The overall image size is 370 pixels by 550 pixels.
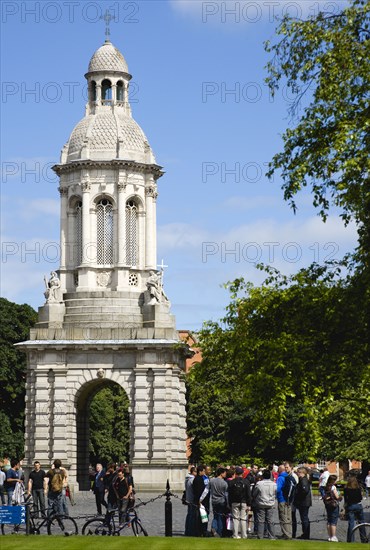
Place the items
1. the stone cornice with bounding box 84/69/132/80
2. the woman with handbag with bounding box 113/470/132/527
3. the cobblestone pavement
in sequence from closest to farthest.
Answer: the cobblestone pavement < the woman with handbag with bounding box 113/470/132/527 < the stone cornice with bounding box 84/69/132/80

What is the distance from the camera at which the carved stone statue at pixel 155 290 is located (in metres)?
65.9

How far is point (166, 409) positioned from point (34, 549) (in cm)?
3540

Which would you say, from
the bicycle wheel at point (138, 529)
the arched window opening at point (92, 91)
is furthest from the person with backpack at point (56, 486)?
the arched window opening at point (92, 91)

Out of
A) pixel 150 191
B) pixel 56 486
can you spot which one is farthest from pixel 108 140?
pixel 56 486

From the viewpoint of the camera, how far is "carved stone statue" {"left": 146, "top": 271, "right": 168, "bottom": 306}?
216 feet

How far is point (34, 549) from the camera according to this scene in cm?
2888

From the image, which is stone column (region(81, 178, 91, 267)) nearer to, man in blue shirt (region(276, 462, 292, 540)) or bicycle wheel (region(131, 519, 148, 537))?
man in blue shirt (region(276, 462, 292, 540))

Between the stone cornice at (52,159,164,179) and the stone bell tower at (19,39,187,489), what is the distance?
0.05 meters

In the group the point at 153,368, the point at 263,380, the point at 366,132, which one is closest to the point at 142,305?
the point at 153,368

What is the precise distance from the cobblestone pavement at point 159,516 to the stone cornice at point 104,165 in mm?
16864

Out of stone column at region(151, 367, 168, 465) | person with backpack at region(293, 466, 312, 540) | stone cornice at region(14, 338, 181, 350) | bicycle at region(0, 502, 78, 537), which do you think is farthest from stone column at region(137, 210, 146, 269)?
person with backpack at region(293, 466, 312, 540)

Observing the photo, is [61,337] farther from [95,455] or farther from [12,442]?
[95,455]

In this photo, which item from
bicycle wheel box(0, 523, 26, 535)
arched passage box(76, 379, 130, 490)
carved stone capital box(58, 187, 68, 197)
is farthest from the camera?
arched passage box(76, 379, 130, 490)

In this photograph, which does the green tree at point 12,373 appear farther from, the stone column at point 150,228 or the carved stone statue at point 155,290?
the carved stone statue at point 155,290
